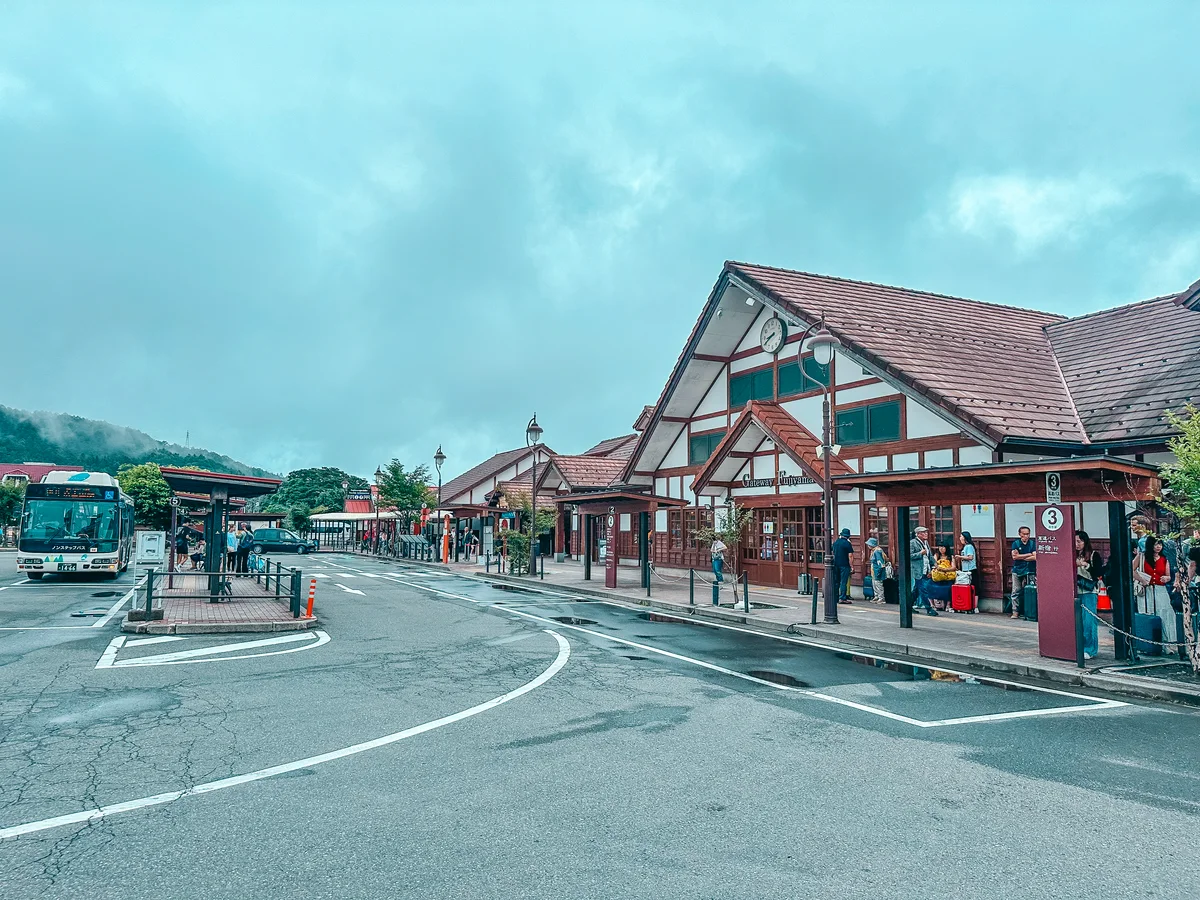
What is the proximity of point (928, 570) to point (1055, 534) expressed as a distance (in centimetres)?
680

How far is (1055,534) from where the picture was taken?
Answer: 11.5m

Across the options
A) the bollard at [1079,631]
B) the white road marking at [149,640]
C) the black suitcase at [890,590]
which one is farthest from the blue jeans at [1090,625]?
the white road marking at [149,640]

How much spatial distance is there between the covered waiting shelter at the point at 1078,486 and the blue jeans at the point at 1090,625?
291mm

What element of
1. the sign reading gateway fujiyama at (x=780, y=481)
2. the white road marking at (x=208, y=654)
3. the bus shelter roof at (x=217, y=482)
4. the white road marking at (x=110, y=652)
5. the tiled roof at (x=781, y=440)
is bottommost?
the white road marking at (x=208, y=654)

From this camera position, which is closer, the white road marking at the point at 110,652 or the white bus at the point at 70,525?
the white road marking at the point at 110,652

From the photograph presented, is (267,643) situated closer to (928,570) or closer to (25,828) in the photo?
(25,828)

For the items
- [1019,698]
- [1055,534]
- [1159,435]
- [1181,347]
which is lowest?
[1019,698]

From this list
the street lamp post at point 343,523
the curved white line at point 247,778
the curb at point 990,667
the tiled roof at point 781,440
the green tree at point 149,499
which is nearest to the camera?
the curved white line at point 247,778

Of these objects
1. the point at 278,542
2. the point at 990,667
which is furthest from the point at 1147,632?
the point at 278,542

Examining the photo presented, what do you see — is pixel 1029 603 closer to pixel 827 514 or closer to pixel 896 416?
pixel 827 514

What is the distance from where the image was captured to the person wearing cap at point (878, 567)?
19.5m

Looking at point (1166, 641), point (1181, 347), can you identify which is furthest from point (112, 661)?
point (1181, 347)

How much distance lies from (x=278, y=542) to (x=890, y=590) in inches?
1784

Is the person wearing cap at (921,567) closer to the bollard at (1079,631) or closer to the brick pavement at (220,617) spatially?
the bollard at (1079,631)
